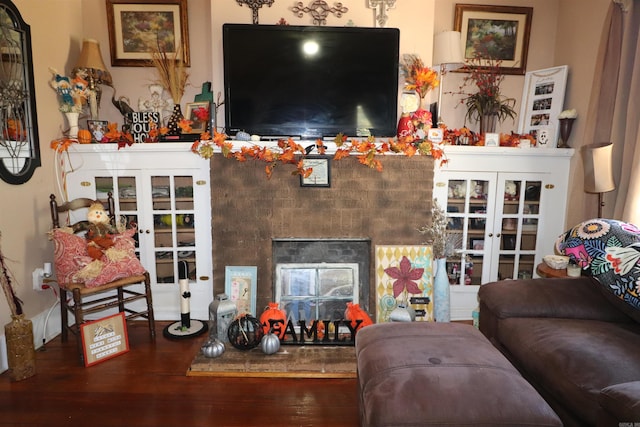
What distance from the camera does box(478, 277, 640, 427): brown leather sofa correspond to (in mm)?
1324

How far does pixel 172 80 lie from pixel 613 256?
9.30 ft

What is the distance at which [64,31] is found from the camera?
2.81 metres

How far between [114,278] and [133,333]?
526 millimetres

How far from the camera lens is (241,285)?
2.81 metres

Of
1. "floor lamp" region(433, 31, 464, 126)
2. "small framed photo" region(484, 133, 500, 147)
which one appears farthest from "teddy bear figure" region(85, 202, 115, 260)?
"small framed photo" region(484, 133, 500, 147)

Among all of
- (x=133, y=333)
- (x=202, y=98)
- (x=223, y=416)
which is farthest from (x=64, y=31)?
(x=223, y=416)

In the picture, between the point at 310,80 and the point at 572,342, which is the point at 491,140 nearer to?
the point at 310,80

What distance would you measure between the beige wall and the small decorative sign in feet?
1.29

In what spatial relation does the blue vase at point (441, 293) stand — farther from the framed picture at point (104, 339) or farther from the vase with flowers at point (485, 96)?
the framed picture at point (104, 339)

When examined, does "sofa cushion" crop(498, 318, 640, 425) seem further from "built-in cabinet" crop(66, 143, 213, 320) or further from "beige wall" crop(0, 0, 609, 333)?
"built-in cabinet" crop(66, 143, 213, 320)

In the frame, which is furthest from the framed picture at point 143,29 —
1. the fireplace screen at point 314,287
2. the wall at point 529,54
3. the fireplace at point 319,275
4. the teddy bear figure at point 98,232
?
the wall at point 529,54

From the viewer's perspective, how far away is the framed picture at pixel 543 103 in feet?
9.75

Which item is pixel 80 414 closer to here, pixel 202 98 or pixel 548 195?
pixel 202 98

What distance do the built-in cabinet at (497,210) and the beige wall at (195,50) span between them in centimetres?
22
